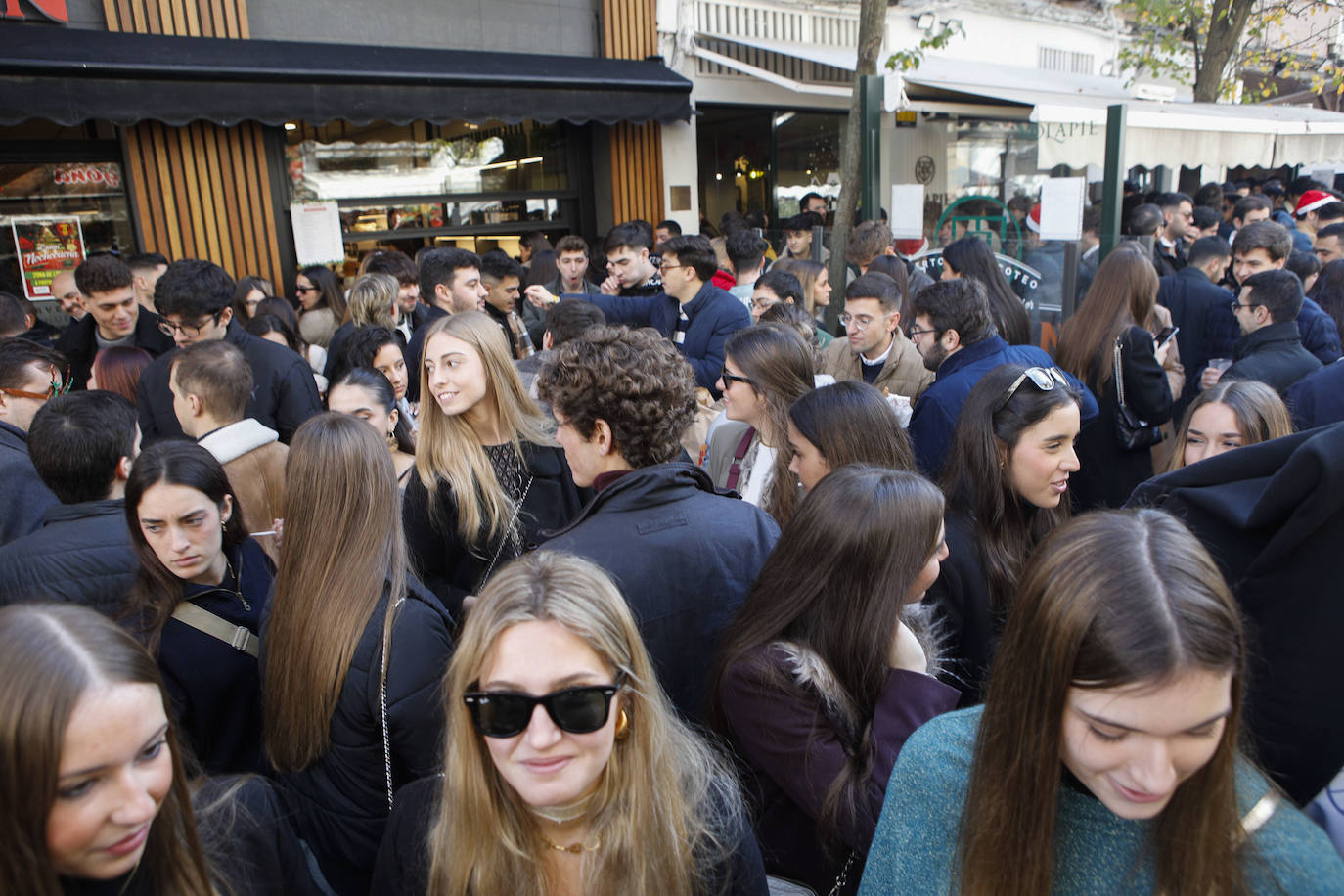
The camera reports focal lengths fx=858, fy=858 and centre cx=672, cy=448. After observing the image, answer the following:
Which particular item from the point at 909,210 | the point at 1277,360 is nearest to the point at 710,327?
the point at 1277,360

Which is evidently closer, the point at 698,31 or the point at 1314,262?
the point at 1314,262

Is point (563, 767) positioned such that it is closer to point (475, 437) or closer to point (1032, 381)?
point (475, 437)

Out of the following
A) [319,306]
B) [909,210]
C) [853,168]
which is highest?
[853,168]

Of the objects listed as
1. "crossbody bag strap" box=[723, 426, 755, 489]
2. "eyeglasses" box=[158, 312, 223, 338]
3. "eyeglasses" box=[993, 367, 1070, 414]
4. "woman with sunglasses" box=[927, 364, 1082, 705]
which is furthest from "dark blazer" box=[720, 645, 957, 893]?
"eyeglasses" box=[158, 312, 223, 338]

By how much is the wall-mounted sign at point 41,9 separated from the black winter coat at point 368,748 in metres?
7.25

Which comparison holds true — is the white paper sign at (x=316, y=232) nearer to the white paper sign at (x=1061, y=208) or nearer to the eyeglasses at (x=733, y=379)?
the eyeglasses at (x=733, y=379)

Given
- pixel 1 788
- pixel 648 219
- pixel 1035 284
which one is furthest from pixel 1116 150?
pixel 1 788

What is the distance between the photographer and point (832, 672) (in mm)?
1760

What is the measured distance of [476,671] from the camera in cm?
142

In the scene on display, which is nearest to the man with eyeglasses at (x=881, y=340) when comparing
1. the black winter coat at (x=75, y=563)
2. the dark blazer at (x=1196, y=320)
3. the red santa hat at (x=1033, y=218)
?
the dark blazer at (x=1196, y=320)

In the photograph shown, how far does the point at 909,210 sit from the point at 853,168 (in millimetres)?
695

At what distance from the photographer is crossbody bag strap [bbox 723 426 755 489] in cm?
346

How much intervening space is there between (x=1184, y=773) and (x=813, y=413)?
5.19 ft

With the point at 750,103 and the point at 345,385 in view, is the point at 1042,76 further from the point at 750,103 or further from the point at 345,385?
the point at 345,385
